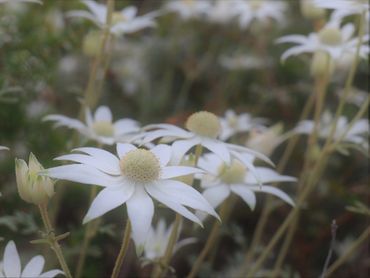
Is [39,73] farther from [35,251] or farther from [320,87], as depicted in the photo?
[320,87]

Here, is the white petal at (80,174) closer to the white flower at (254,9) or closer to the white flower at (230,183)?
the white flower at (230,183)

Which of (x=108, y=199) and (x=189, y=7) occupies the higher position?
(x=189, y=7)

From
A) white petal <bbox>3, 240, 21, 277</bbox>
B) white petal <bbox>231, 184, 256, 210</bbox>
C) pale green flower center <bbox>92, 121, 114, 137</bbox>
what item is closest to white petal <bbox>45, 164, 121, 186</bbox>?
white petal <bbox>3, 240, 21, 277</bbox>

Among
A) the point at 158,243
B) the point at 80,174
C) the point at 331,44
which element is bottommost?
the point at 158,243

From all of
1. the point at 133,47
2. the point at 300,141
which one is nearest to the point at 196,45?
the point at 133,47

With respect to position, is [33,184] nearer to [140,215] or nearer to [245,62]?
[140,215]

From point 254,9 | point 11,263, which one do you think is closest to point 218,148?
point 11,263
